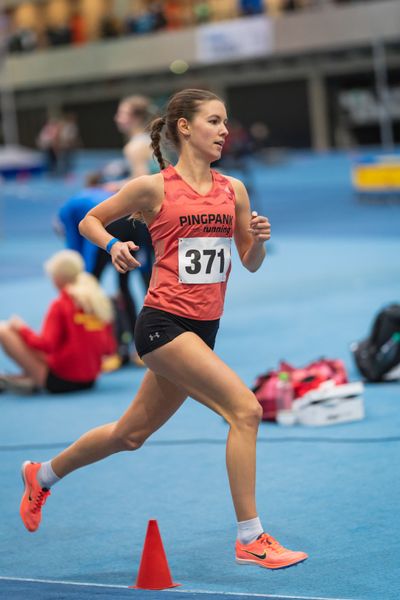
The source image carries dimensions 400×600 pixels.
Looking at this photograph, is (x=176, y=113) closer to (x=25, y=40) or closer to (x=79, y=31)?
(x=79, y=31)

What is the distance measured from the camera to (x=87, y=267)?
30.6 feet

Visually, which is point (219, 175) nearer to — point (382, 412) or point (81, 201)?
point (382, 412)

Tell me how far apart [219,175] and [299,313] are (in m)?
6.67

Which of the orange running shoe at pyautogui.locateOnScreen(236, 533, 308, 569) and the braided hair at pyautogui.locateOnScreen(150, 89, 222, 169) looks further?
the braided hair at pyautogui.locateOnScreen(150, 89, 222, 169)

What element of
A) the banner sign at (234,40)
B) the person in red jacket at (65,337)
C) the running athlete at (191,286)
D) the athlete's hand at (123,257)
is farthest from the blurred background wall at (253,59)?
the athlete's hand at (123,257)

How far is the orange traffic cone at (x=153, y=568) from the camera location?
424cm

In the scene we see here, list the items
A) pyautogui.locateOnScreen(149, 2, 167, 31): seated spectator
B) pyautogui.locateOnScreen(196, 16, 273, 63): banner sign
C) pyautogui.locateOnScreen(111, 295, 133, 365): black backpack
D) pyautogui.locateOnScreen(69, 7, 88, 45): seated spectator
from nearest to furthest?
1. pyautogui.locateOnScreen(111, 295, 133, 365): black backpack
2. pyautogui.locateOnScreen(196, 16, 273, 63): banner sign
3. pyautogui.locateOnScreen(149, 2, 167, 31): seated spectator
4. pyautogui.locateOnScreen(69, 7, 88, 45): seated spectator

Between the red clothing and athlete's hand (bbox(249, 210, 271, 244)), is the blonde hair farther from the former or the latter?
athlete's hand (bbox(249, 210, 271, 244))

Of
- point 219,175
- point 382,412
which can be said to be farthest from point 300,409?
point 219,175

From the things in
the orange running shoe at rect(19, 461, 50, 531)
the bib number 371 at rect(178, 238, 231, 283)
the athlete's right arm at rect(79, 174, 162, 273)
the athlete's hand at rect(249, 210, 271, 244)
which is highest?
the athlete's right arm at rect(79, 174, 162, 273)

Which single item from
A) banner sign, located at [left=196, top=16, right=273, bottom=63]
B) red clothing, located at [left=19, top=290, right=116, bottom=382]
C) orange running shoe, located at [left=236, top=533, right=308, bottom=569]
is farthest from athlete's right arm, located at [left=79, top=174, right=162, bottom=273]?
banner sign, located at [left=196, top=16, right=273, bottom=63]

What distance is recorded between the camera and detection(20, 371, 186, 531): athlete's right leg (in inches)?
177

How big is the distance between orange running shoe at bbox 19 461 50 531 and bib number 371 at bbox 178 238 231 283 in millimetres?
1202

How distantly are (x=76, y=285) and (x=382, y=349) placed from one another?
2.25 m
